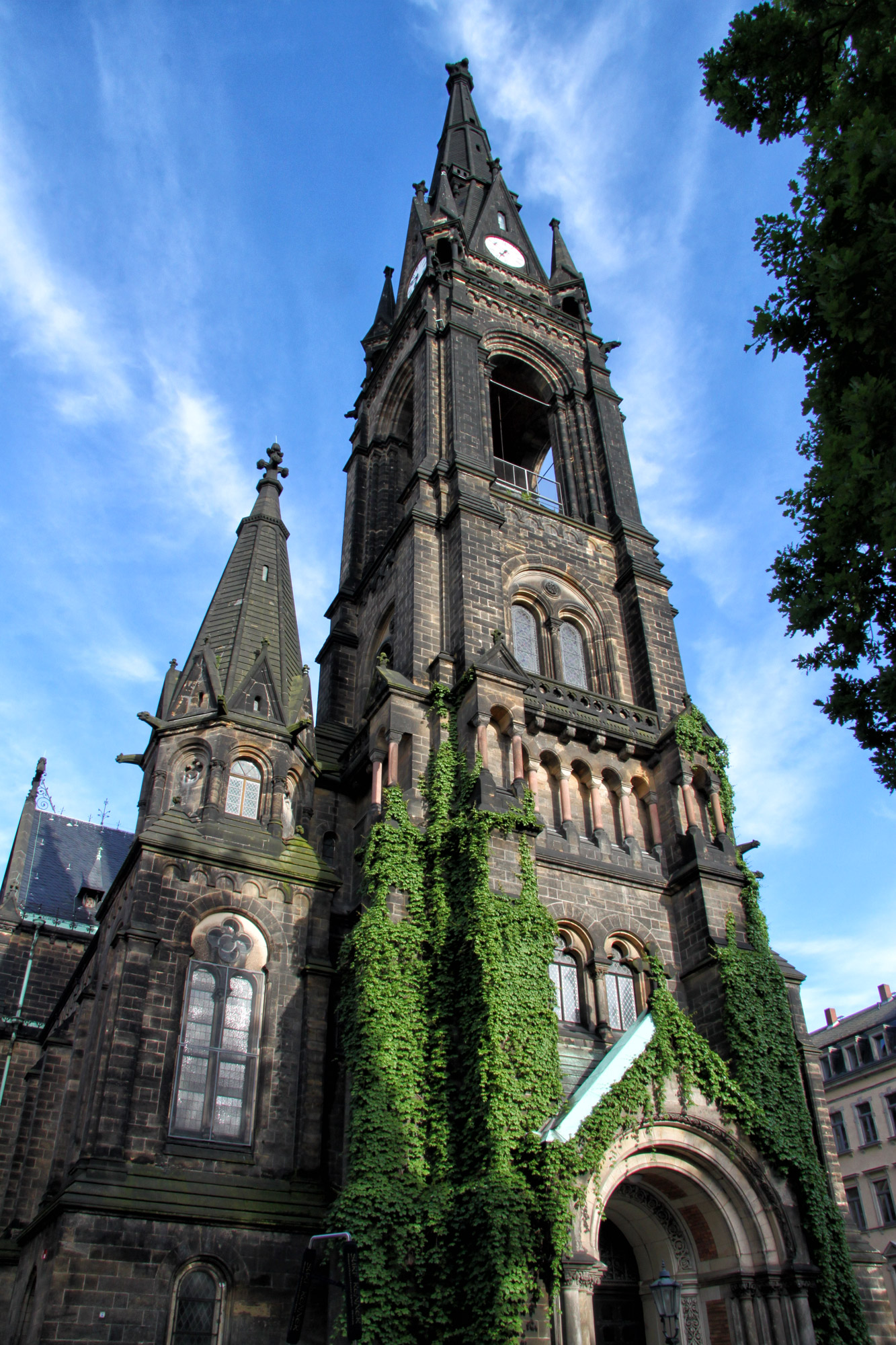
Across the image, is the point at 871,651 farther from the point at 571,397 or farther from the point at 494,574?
the point at 571,397

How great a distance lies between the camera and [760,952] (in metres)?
18.9

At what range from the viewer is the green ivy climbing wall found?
13.8 meters

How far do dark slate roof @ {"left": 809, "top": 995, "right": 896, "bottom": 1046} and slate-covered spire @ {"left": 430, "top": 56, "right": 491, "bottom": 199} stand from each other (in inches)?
1419

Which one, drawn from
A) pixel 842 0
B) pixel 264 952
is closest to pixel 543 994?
pixel 264 952

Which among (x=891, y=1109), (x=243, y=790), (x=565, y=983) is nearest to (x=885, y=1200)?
(x=891, y=1109)

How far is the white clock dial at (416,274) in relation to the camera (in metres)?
35.8

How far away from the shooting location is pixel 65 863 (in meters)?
33.2

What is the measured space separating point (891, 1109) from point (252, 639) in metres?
30.3

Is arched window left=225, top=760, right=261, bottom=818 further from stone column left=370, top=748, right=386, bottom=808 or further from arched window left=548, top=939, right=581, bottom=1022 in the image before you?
arched window left=548, top=939, right=581, bottom=1022

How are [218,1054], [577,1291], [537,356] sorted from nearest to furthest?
[577,1291]
[218,1054]
[537,356]

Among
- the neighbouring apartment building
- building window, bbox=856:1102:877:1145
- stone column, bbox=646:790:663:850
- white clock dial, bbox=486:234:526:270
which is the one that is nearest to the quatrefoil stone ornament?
stone column, bbox=646:790:663:850

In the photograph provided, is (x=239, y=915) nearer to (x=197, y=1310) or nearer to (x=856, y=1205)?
(x=197, y=1310)

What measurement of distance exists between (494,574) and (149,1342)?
14961mm

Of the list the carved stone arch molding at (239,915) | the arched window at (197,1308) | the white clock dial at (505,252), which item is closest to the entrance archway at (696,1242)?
the arched window at (197,1308)
